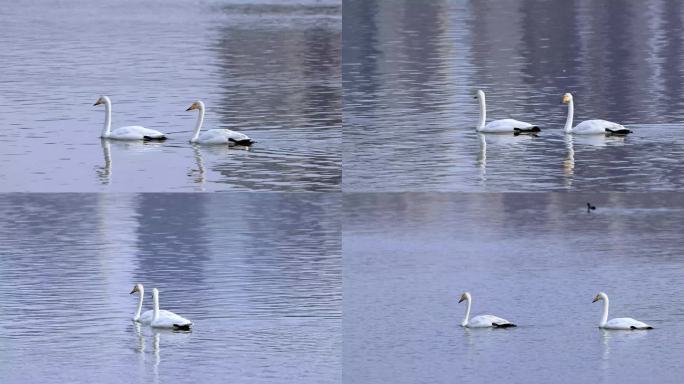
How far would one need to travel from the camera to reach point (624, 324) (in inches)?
953

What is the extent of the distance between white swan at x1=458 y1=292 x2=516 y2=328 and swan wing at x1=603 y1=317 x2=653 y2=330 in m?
1.27

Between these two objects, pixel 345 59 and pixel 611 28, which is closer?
pixel 345 59

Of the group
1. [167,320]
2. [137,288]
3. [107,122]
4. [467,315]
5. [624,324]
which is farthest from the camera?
[107,122]

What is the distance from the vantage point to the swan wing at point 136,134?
25906 mm

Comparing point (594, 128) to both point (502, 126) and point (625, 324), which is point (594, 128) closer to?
point (502, 126)

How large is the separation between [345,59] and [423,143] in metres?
9.72

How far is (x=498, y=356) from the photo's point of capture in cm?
2400

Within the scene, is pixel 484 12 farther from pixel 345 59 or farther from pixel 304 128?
pixel 304 128

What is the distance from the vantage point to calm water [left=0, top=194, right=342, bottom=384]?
73.6 ft

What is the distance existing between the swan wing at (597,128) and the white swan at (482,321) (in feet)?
10.4

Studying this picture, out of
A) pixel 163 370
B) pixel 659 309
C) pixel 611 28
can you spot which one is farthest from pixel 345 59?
pixel 163 370

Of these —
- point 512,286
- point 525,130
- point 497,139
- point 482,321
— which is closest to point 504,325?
point 482,321

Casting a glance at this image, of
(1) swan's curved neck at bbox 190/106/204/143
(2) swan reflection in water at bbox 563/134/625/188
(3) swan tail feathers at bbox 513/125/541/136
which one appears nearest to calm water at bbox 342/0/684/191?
(2) swan reflection in water at bbox 563/134/625/188

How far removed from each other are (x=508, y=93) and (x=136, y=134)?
731cm
